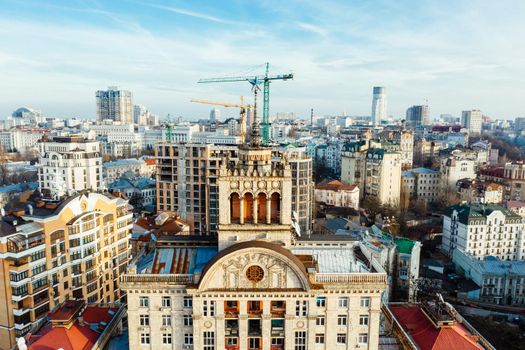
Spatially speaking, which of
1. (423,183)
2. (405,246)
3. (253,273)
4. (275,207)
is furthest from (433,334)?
(423,183)

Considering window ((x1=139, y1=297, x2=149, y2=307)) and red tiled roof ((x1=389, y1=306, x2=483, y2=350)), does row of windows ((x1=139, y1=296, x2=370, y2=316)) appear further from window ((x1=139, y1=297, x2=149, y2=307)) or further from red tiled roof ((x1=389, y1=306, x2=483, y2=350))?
red tiled roof ((x1=389, y1=306, x2=483, y2=350))

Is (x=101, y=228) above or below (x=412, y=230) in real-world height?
above

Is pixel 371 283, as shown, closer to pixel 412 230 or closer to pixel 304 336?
pixel 304 336

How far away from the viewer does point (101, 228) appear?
62.6 m

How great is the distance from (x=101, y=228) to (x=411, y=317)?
42.2 m

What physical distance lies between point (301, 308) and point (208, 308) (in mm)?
7711

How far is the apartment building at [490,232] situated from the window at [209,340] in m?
68.8

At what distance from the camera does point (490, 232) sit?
90625 millimetres

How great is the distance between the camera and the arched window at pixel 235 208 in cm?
3977

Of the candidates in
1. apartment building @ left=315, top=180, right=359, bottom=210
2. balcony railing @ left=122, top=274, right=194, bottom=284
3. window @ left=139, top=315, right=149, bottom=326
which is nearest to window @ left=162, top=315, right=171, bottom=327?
window @ left=139, top=315, right=149, bottom=326

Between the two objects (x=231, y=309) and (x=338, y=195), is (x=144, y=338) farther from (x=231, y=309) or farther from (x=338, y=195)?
(x=338, y=195)

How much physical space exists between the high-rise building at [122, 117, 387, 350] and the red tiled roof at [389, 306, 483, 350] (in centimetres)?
462

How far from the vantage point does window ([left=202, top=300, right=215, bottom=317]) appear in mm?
36659

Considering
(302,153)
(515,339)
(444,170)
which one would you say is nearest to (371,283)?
(515,339)
